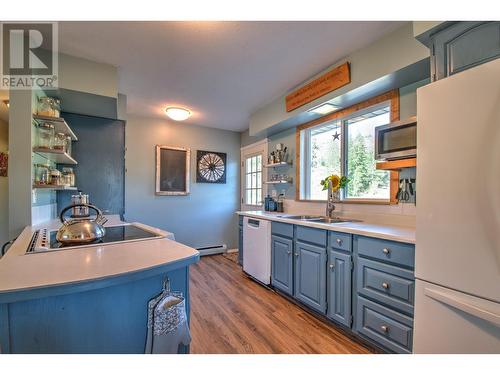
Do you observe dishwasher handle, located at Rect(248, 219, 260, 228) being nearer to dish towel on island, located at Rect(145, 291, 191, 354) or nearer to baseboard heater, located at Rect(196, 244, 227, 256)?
baseboard heater, located at Rect(196, 244, 227, 256)

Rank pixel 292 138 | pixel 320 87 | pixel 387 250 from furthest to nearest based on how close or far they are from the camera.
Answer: pixel 292 138 < pixel 320 87 < pixel 387 250

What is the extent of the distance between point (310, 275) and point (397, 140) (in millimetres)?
1357

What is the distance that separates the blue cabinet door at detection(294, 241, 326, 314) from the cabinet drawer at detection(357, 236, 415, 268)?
39 cm

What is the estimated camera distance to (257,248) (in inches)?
113

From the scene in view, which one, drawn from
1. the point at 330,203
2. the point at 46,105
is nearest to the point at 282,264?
the point at 330,203

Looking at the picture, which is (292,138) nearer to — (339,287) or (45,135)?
(339,287)

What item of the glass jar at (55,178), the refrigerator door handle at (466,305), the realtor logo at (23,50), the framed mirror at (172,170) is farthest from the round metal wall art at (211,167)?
the refrigerator door handle at (466,305)

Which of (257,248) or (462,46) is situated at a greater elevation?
(462,46)

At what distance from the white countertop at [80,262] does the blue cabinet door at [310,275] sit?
1.34 meters

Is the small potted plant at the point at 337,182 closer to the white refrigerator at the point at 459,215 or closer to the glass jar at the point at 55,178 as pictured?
the white refrigerator at the point at 459,215

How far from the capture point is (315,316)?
6.90 feet

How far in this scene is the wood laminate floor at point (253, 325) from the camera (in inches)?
66.0

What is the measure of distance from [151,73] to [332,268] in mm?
2525
